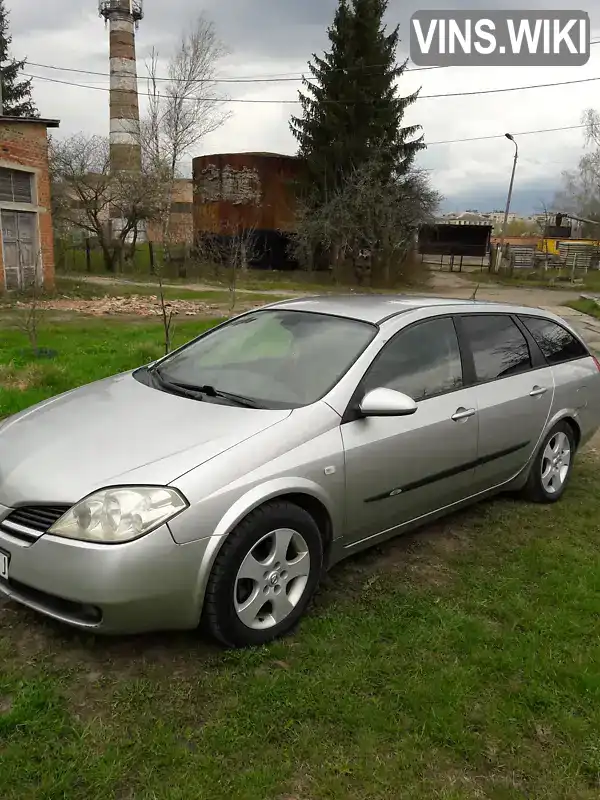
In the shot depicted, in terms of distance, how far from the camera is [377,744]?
234cm

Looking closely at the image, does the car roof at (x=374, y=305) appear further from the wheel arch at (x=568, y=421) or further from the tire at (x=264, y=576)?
the tire at (x=264, y=576)

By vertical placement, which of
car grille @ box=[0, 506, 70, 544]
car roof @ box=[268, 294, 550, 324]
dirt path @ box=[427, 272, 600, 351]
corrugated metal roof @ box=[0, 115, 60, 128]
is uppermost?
corrugated metal roof @ box=[0, 115, 60, 128]

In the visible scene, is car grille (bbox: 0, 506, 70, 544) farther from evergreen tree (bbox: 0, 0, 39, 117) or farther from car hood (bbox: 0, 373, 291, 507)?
evergreen tree (bbox: 0, 0, 39, 117)

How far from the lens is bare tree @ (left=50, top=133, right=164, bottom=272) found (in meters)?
31.9

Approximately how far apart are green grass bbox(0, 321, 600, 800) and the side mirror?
93 cm

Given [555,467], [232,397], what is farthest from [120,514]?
[555,467]

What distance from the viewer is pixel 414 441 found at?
3.48 meters

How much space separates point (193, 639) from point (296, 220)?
31.9m

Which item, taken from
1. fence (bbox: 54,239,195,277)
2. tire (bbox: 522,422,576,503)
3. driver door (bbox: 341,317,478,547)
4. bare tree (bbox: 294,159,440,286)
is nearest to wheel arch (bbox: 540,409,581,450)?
tire (bbox: 522,422,576,503)

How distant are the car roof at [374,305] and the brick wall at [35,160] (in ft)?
56.9

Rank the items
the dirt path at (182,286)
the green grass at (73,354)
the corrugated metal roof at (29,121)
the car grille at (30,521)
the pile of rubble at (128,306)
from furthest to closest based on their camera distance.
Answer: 1. the dirt path at (182,286)
2. the corrugated metal roof at (29,121)
3. the pile of rubble at (128,306)
4. the green grass at (73,354)
5. the car grille at (30,521)

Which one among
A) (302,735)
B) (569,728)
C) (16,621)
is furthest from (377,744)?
(16,621)

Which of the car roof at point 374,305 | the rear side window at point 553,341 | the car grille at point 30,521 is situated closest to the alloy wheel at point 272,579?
the car grille at point 30,521

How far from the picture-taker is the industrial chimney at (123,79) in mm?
37719
